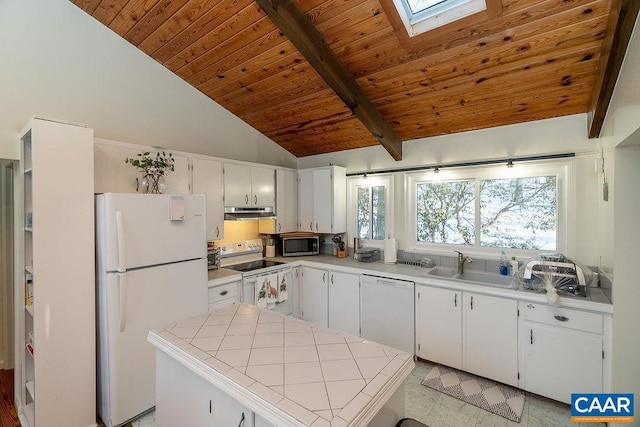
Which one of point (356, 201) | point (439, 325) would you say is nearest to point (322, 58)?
point (356, 201)

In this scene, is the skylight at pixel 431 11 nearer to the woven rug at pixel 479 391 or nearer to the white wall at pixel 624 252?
the white wall at pixel 624 252

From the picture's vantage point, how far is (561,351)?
7.36 feet

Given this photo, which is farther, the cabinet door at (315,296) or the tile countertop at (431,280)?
the cabinet door at (315,296)

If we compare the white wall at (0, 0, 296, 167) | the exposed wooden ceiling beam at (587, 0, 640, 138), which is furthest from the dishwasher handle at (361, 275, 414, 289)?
the white wall at (0, 0, 296, 167)

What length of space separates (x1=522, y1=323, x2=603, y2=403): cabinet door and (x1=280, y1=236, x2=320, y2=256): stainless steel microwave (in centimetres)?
248

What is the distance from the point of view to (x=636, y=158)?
6.05 ft

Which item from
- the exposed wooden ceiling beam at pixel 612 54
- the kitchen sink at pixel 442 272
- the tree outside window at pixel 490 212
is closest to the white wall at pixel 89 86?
the tree outside window at pixel 490 212

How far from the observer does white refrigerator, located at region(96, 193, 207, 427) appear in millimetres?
2074

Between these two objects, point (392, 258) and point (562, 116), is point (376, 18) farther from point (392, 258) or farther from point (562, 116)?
point (392, 258)

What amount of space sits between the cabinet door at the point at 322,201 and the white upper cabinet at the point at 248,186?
58 centimetres

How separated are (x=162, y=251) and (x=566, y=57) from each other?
3336 mm

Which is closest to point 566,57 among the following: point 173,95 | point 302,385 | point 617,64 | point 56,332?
point 617,64

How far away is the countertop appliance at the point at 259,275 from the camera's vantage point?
314 centimetres

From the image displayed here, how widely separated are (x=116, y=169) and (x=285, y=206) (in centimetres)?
198
